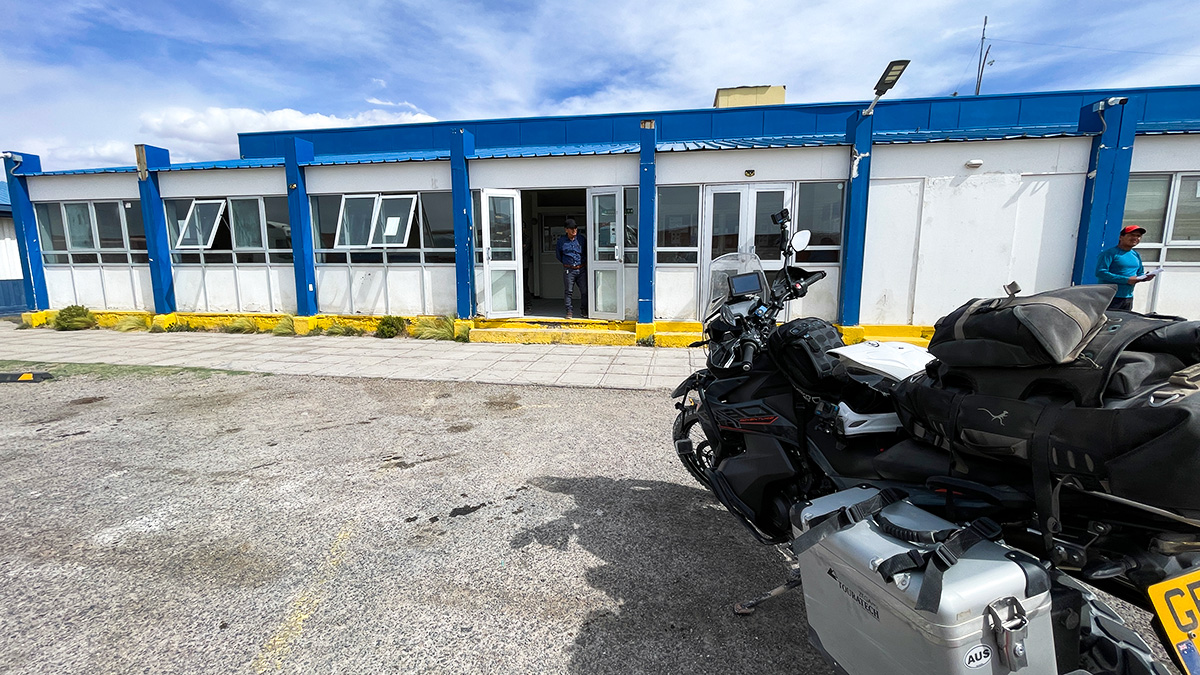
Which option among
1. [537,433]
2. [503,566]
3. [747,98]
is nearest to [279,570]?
[503,566]

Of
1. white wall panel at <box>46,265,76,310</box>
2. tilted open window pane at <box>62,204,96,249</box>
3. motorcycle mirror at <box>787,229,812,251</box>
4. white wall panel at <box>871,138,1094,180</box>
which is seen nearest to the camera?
motorcycle mirror at <box>787,229,812,251</box>

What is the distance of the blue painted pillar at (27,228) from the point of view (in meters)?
11.0

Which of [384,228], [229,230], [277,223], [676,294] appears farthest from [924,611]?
[229,230]

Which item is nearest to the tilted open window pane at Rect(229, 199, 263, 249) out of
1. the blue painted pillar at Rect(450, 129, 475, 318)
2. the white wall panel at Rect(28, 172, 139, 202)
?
the white wall panel at Rect(28, 172, 139, 202)

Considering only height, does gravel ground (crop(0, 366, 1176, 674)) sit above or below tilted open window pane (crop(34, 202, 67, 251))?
below

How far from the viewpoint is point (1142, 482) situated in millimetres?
1204

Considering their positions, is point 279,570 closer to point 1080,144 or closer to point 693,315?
point 693,315

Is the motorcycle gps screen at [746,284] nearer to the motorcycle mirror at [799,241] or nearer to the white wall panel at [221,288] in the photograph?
the motorcycle mirror at [799,241]

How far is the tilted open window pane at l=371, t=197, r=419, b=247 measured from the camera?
9.73 m

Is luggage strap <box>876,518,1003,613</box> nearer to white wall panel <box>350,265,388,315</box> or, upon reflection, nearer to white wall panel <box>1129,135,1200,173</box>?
white wall panel <box>1129,135,1200,173</box>

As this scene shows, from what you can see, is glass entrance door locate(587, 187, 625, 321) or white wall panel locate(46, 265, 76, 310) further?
white wall panel locate(46, 265, 76, 310)

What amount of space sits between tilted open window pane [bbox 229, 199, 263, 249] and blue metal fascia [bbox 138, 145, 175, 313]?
1.55 m

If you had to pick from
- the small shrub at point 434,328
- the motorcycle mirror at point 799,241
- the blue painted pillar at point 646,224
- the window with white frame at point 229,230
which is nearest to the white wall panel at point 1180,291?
the blue painted pillar at point 646,224

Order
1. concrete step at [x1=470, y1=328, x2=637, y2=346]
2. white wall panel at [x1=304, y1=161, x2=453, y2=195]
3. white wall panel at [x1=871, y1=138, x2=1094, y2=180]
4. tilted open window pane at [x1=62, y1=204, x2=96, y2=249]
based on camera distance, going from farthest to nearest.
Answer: tilted open window pane at [x1=62, y1=204, x2=96, y2=249], white wall panel at [x1=304, y1=161, x2=453, y2=195], concrete step at [x1=470, y1=328, x2=637, y2=346], white wall panel at [x1=871, y1=138, x2=1094, y2=180]
